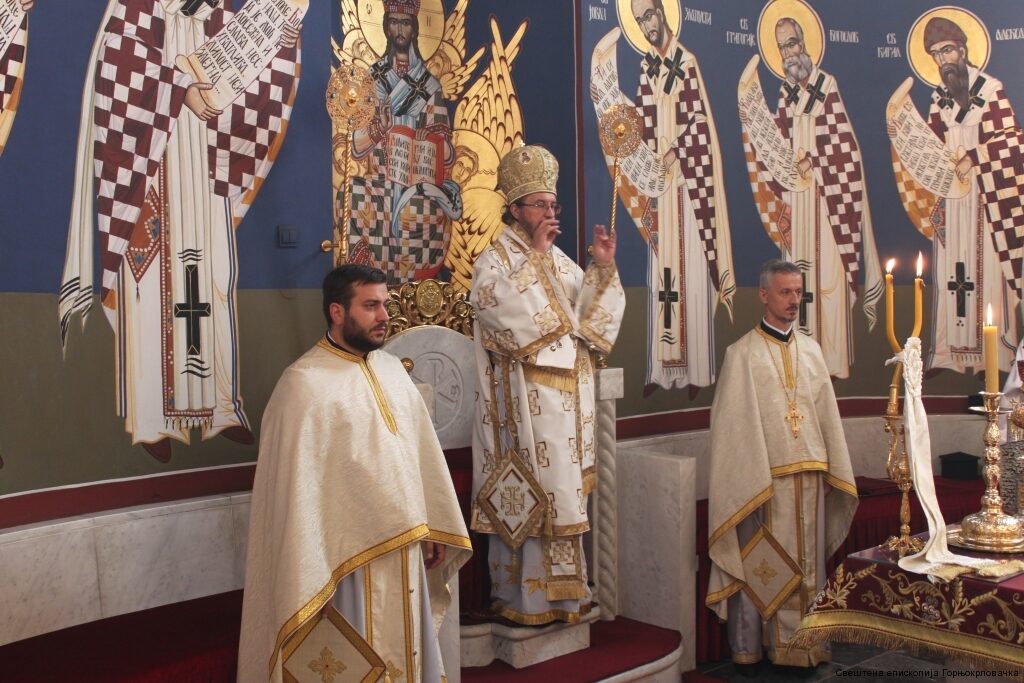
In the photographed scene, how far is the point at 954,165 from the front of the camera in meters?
7.77

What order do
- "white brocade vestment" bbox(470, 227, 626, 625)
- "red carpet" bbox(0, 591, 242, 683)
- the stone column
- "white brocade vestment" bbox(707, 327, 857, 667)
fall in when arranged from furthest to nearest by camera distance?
the stone column, "white brocade vestment" bbox(707, 327, 857, 667), "white brocade vestment" bbox(470, 227, 626, 625), "red carpet" bbox(0, 591, 242, 683)

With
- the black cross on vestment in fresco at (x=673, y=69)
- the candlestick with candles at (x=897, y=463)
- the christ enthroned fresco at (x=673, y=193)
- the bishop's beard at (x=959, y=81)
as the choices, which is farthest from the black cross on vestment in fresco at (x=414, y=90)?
the bishop's beard at (x=959, y=81)

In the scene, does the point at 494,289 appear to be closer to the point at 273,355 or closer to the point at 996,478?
the point at 273,355

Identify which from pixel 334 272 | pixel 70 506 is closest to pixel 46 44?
pixel 334 272

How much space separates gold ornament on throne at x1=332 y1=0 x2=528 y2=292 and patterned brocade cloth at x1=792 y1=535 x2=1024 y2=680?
3.28 metres

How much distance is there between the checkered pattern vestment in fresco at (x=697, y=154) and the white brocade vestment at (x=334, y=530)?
11.9 ft

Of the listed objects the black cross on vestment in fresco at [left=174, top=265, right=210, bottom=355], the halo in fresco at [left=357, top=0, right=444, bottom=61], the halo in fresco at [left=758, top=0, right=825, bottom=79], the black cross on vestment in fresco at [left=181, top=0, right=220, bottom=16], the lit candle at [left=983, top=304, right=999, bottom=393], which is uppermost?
the halo in fresco at [left=758, top=0, right=825, bottom=79]

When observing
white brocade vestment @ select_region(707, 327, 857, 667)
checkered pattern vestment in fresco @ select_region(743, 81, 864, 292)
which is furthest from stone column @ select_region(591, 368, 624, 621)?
checkered pattern vestment in fresco @ select_region(743, 81, 864, 292)

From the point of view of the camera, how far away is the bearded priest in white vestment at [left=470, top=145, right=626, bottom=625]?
16.4ft

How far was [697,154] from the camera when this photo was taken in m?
7.07

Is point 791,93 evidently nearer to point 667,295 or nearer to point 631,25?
point 631,25

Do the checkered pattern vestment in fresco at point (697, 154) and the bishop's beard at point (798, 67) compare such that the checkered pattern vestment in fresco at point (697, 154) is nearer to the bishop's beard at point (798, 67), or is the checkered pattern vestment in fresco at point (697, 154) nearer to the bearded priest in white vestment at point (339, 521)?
the bishop's beard at point (798, 67)

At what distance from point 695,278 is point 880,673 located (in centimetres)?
267

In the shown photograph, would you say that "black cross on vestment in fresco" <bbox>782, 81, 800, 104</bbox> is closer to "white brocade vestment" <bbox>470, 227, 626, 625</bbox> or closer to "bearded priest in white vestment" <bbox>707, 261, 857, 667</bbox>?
"bearded priest in white vestment" <bbox>707, 261, 857, 667</bbox>
